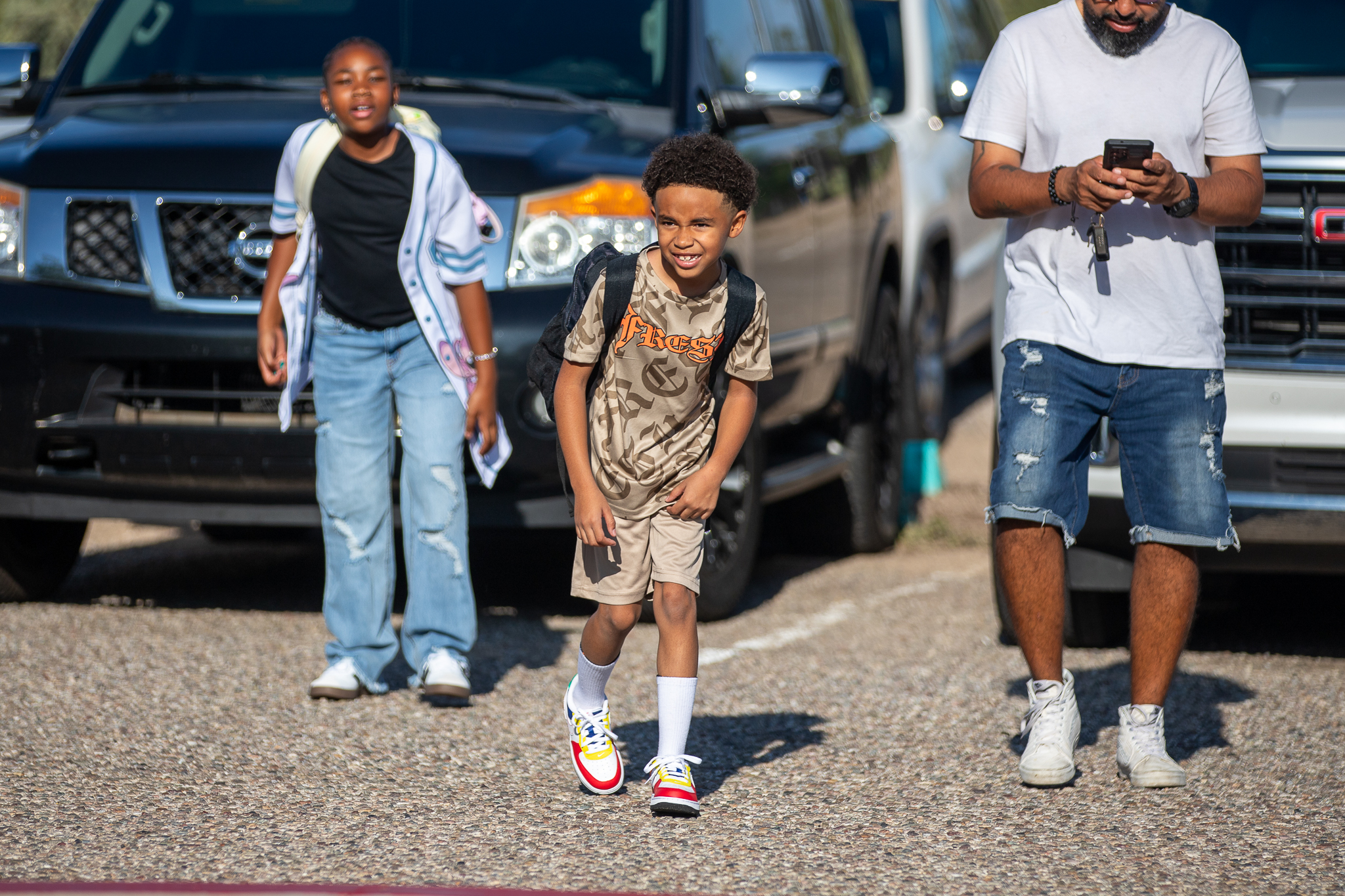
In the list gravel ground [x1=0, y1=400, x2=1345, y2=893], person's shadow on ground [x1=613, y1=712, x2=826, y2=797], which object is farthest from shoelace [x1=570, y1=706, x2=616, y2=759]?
person's shadow on ground [x1=613, y1=712, x2=826, y2=797]

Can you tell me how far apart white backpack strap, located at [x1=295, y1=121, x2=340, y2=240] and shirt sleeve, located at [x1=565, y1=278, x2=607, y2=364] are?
4.16 ft

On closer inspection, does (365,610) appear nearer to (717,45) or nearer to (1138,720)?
(1138,720)

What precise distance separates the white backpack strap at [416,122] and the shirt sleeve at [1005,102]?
1528mm

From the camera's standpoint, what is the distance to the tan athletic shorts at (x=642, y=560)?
409cm

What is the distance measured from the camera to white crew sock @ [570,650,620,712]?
420 centimetres

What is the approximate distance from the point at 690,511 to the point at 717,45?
2811 millimetres

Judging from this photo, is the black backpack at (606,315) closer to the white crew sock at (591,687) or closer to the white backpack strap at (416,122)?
the white crew sock at (591,687)

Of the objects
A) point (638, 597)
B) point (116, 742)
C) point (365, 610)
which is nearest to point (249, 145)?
point (365, 610)

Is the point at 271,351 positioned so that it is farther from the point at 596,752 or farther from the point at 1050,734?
the point at 1050,734

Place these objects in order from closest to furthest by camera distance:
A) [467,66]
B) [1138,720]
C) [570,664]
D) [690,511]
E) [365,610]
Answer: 1. [690,511]
2. [1138,720]
3. [365,610]
4. [570,664]
5. [467,66]

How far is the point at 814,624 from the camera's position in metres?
6.29

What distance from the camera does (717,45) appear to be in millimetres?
6453

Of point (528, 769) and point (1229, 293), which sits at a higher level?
point (1229, 293)

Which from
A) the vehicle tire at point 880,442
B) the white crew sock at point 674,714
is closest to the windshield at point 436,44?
the vehicle tire at point 880,442
